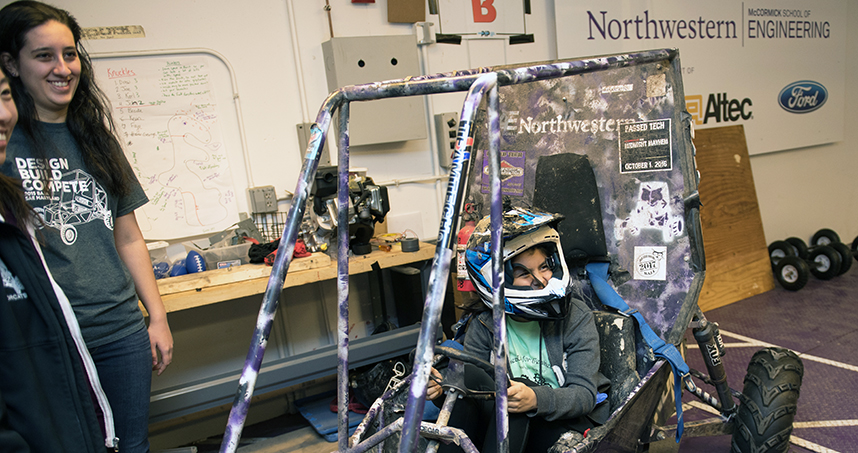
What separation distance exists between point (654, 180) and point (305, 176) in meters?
1.36

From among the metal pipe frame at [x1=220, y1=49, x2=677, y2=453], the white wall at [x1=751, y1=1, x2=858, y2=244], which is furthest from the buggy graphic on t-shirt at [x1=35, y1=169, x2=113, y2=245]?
the white wall at [x1=751, y1=1, x2=858, y2=244]

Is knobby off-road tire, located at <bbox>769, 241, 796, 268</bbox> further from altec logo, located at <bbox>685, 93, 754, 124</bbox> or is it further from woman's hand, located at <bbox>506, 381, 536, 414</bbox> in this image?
woman's hand, located at <bbox>506, 381, 536, 414</bbox>

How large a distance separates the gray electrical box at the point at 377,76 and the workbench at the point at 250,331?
2.59 feet

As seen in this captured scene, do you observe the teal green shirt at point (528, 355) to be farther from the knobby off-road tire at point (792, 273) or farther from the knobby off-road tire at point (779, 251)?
the knobby off-road tire at point (779, 251)

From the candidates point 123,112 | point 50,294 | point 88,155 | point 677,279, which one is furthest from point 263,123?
point 677,279

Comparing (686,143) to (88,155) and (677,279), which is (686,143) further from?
(88,155)

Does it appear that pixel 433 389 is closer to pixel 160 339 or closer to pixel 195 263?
pixel 160 339

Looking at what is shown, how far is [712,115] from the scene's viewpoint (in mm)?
4520

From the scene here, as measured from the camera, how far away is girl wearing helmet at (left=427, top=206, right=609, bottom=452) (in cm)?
148

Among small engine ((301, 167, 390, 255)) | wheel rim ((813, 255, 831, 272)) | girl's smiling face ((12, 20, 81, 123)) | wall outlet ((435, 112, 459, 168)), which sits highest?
girl's smiling face ((12, 20, 81, 123))

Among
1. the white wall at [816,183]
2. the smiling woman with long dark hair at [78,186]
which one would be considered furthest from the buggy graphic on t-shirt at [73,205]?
the white wall at [816,183]

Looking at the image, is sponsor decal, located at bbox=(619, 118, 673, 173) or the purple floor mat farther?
the purple floor mat

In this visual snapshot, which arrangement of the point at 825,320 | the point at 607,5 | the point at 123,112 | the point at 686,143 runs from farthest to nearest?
the point at 607,5 < the point at 825,320 < the point at 123,112 < the point at 686,143

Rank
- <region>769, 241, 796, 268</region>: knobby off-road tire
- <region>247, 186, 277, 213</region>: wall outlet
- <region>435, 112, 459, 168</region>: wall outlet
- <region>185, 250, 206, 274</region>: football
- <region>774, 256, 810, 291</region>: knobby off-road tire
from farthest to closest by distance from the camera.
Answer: <region>769, 241, 796, 268</region>: knobby off-road tire
<region>774, 256, 810, 291</region>: knobby off-road tire
<region>435, 112, 459, 168</region>: wall outlet
<region>247, 186, 277, 213</region>: wall outlet
<region>185, 250, 206, 274</region>: football
